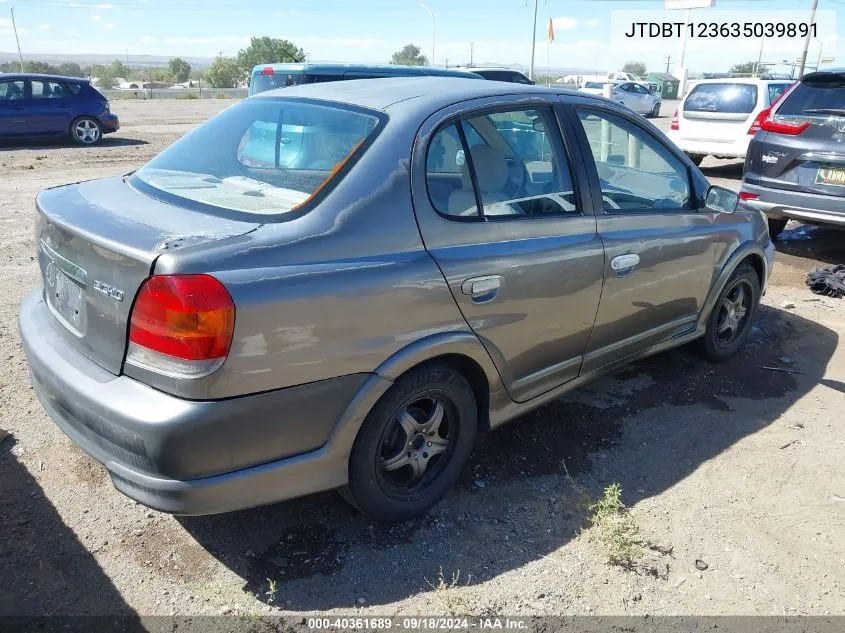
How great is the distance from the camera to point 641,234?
3619 millimetres

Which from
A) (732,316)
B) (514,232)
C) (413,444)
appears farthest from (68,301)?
(732,316)

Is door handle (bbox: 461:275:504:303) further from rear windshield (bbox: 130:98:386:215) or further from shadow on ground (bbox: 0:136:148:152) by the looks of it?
shadow on ground (bbox: 0:136:148:152)

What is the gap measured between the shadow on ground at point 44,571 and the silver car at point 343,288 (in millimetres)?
491

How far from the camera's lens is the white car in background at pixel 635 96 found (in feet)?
92.0

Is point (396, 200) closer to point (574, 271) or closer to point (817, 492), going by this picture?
point (574, 271)

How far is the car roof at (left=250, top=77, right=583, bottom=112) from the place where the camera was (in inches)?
117

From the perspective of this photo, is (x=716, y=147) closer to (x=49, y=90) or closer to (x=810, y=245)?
(x=810, y=245)

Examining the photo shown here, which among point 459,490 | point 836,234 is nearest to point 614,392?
point 459,490

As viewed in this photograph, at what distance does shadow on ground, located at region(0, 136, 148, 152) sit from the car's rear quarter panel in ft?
47.1

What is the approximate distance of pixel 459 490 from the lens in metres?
3.24

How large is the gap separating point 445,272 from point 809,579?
1.89m

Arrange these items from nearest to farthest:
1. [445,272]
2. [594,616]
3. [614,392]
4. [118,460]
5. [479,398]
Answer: [118,460]
[594,616]
[445,272]
[479,398]
[614,392]

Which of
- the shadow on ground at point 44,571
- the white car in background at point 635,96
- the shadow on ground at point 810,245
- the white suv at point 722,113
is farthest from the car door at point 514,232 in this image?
the white car in background at point 635,96

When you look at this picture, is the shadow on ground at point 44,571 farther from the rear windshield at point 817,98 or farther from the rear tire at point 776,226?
the rear tire at point 776,226
